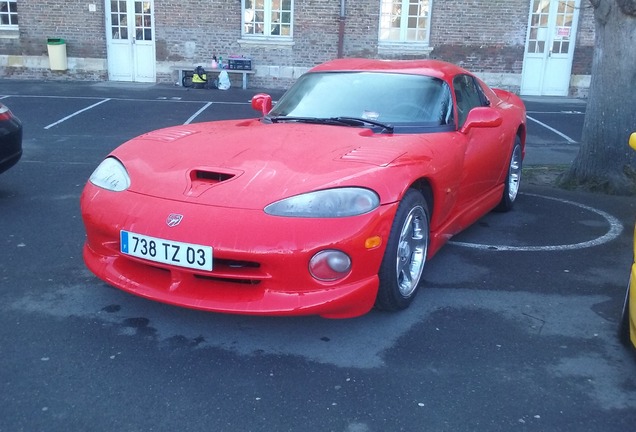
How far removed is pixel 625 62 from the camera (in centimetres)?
707

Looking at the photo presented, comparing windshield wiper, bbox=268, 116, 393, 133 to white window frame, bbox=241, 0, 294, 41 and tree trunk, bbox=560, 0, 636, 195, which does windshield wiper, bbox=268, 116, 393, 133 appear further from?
white window frame, bbox=241, 0, 294, 41

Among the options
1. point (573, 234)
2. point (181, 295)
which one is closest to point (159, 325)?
point (181, 295)

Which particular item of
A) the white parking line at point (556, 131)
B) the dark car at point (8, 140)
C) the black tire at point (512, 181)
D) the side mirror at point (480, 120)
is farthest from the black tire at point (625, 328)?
the white parking line at point (556, 131)

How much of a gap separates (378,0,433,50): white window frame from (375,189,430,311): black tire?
1404cm

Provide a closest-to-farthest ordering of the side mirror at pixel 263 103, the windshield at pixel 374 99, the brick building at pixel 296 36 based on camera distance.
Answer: the windshield at pixel 374 99 < the side mirror at pixel 263 103 < the brick building at pixel 296 36

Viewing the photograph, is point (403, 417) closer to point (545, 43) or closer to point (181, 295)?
point (181, 295)

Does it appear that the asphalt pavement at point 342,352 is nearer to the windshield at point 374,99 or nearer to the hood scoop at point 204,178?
the hood scoop at point 204,178

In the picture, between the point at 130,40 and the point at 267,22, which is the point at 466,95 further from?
the point at 130,40

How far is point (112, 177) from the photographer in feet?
12.7

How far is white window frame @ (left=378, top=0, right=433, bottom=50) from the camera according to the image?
17.2 meters

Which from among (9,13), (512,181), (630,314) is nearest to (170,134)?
(630,314)

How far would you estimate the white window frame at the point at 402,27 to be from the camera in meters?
17.2

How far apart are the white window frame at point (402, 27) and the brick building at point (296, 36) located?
0.03 meters

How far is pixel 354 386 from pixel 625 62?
5.57 m
